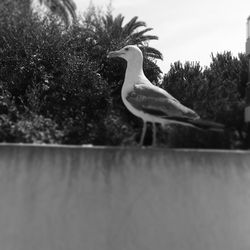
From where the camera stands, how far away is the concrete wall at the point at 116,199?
271 inches

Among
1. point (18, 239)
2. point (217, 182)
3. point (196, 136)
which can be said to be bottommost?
point (18, 239)

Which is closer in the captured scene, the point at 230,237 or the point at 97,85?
the point at 230,237

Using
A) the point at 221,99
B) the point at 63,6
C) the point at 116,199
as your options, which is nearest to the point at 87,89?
the point at 221,99

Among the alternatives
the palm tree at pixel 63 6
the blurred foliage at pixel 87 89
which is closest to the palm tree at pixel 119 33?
the blurred foliage at pixel 87 89

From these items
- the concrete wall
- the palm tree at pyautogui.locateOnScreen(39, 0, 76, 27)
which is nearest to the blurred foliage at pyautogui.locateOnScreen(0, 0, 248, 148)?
the concrete wall

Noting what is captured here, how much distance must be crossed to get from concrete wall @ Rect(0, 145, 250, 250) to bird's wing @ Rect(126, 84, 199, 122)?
2.53ft

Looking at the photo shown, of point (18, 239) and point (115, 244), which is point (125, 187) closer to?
point (115, 244)

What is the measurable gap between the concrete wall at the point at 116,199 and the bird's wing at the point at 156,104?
30.3 inches

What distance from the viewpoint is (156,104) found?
756 centimetres

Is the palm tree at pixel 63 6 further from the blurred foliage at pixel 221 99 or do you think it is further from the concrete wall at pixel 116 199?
the concrete wall at pixel 116 199

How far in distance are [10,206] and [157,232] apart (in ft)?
7.18

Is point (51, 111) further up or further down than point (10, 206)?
further up

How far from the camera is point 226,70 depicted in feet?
48.1

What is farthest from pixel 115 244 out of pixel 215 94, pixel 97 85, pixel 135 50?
pixel 97 85
